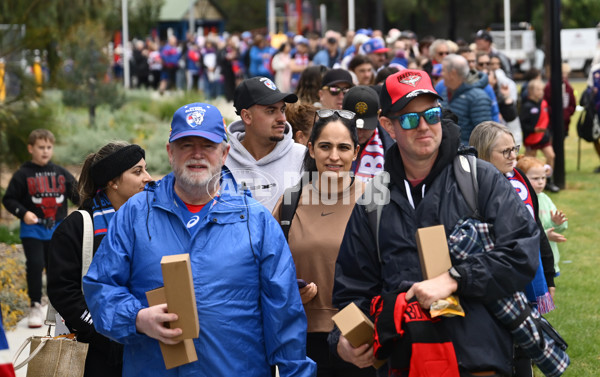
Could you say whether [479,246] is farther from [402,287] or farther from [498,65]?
[498,65]

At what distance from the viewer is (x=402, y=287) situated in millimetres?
3559

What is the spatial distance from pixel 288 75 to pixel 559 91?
12.1 m

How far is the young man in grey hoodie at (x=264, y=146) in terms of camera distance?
5.58m

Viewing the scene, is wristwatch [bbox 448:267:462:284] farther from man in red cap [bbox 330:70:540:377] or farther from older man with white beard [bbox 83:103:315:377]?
older man with white beard [bbox 83:103:315:377]

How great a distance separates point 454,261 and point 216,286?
3.19 feet

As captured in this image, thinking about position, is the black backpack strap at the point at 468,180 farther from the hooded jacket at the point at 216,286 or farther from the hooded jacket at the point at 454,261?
the hooded jacket at the point at 216,286

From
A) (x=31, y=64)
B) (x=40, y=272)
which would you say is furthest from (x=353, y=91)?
(x=31, y=64)

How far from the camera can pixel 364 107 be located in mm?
6332

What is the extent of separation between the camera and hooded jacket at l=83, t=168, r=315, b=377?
3611mm

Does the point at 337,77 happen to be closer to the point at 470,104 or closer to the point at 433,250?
the point at 470,104

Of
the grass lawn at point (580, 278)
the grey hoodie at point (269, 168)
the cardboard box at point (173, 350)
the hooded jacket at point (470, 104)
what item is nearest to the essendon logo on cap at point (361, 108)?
the grey hoodie at point (269, 168)

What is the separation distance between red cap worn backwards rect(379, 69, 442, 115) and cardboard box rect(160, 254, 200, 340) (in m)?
1.10

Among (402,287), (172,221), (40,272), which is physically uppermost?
(172,221)

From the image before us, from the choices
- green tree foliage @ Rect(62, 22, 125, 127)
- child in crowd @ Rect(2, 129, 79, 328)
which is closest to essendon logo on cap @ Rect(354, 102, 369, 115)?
child in crowd @ Rect(2, 129, 79, 328)
